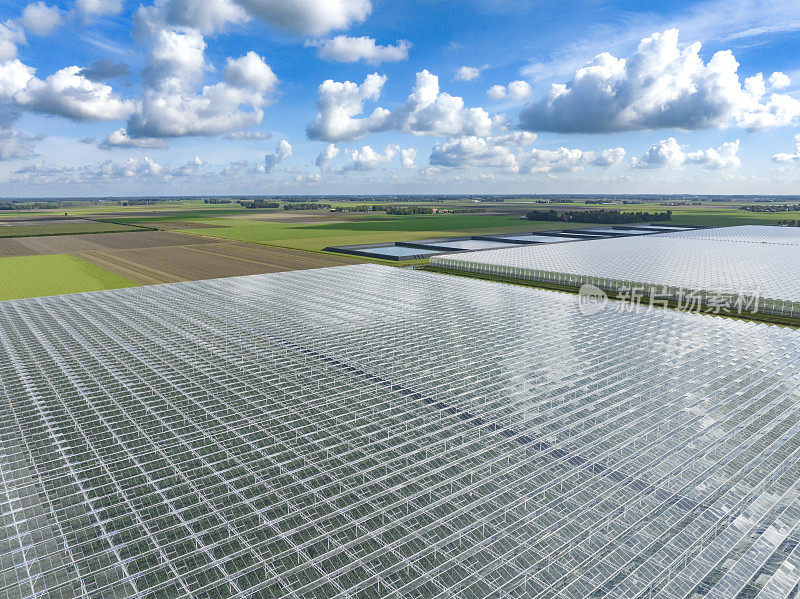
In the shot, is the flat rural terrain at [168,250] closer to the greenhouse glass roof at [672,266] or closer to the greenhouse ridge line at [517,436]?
the greenhouse glass roof at [672,266]

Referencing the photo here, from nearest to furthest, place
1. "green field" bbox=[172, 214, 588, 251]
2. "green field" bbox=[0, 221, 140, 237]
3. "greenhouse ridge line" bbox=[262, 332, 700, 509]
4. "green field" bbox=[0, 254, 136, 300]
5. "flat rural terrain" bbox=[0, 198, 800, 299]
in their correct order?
"greenhouse ridge line" bbox=[262, 332, 700, 509] → "green field" bbox=[0, 254, 136, 300] → "flat rural terrain" bbox=[0, 198, 800, 299] → "green field" bbox=[172, 214, 588, 251] → "green field" bbox=[0, 221, 140, 237]

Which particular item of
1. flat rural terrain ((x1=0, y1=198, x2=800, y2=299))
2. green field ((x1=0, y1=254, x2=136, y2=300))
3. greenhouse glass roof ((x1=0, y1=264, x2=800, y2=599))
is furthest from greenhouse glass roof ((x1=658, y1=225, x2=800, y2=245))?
green field ((x1=0, y1=254, x2=136, y2=300))

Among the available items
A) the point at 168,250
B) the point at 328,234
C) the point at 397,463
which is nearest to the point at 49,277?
the point at 168,250

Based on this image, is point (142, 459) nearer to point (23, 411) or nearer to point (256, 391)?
point (256, 391)

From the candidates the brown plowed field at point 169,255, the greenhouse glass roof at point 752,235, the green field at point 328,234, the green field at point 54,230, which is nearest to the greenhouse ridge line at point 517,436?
the brown plowed field at point 169,255

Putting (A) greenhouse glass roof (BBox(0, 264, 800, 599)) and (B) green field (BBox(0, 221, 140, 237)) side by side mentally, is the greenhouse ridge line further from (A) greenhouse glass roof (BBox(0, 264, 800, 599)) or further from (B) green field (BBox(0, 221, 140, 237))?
(B) green field (BBox(0, 221, 140, 237))

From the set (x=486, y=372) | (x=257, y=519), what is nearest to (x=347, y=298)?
(x=486, y=372)
